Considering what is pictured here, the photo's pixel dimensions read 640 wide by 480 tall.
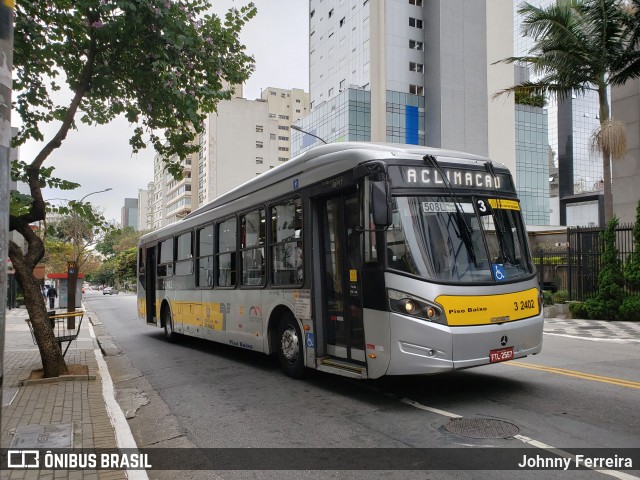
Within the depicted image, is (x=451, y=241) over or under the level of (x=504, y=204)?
under

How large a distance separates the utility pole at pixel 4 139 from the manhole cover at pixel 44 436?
271cm

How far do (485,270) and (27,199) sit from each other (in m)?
6.52

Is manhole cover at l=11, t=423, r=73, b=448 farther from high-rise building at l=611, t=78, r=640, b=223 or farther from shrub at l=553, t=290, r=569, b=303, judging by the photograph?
high-rise building at l=611, t=78, r=640, b=223

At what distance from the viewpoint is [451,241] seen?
6441 millimetres

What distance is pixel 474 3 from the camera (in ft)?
213

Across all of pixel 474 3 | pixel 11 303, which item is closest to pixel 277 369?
pixel 11 303

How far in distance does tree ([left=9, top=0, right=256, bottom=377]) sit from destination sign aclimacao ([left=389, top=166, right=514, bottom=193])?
13.2ft

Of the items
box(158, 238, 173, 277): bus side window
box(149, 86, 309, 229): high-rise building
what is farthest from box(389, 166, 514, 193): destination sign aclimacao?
box(149, 86, 309, 229): high-rise building

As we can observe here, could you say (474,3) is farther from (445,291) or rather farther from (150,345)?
(445,291)

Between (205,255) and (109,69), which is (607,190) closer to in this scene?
(205,255)

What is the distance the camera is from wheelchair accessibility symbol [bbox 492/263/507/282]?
21.5 ft

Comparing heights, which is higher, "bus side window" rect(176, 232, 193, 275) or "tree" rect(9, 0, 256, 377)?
"tree" rect(9, 0, 256, 377)

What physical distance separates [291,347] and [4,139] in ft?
19.3

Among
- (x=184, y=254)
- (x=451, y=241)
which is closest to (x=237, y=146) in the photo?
(x=184, y=254)
